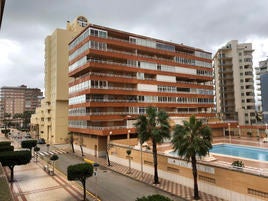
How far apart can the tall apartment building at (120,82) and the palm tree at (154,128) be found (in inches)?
680

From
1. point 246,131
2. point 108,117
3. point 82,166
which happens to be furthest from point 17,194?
point 246,131

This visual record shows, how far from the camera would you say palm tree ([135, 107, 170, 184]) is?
28016 millimetres

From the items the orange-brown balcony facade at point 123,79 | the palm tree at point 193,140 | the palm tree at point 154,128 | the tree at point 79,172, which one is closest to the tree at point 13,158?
the tree at point 79,172

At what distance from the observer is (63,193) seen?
2534 centimetres

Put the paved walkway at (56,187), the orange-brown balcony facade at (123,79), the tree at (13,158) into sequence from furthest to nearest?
the orange-brown balcony facade at (123,79) → the tree at (13,158) → the paved walkway at (56,187)

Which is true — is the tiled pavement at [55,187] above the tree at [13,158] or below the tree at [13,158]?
below

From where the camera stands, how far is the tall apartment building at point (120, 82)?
160ft

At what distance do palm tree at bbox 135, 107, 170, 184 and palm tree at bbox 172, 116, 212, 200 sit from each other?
4463 mm

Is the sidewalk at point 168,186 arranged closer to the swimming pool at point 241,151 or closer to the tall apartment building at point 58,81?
the swimming pool at point 241,151

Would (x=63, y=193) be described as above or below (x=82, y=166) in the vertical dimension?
below

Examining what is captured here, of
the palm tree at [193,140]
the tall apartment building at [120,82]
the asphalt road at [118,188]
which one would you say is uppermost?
the tall apartment building at [120,82]

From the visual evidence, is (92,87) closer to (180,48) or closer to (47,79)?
(180,48)

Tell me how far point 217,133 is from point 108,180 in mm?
48222

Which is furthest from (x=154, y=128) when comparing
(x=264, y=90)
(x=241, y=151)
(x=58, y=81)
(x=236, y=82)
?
(x=264, y=90)
